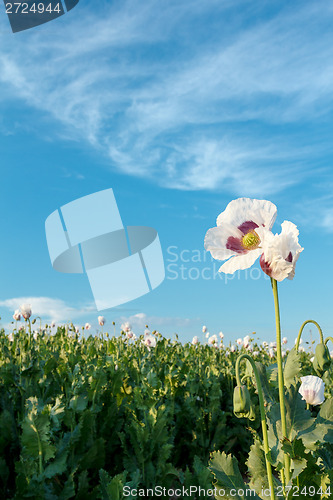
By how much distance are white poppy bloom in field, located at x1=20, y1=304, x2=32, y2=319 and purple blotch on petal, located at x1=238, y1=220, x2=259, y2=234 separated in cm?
528

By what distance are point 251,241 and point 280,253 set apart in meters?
0.18

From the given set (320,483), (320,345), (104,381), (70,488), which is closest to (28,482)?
(70,488)

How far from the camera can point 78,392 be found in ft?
12.7

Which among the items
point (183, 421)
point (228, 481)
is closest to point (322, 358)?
point (228, 481)

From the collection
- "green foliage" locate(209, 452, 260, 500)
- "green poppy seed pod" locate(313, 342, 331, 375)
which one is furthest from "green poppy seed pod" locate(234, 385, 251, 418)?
"green poppy seed pod" locate(313, 342, 331, 375)

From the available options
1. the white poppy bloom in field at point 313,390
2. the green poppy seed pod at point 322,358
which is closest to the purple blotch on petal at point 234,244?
the white poppy bloom in field at point 313,390

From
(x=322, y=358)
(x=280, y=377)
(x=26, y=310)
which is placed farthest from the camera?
(x=26, y=310)

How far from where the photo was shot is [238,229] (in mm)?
1909

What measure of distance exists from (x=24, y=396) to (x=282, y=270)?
3.56m

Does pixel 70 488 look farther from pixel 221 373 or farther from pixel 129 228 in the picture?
pixel 129 228

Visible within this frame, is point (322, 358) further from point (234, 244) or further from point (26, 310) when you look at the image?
point (26, 310)

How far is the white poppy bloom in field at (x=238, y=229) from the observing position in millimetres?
1873

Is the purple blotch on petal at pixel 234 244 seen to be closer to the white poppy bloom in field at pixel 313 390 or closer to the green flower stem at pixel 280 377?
the green flower stem at pixel 280 377

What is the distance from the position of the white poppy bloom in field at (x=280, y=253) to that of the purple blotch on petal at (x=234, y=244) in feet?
0.49
